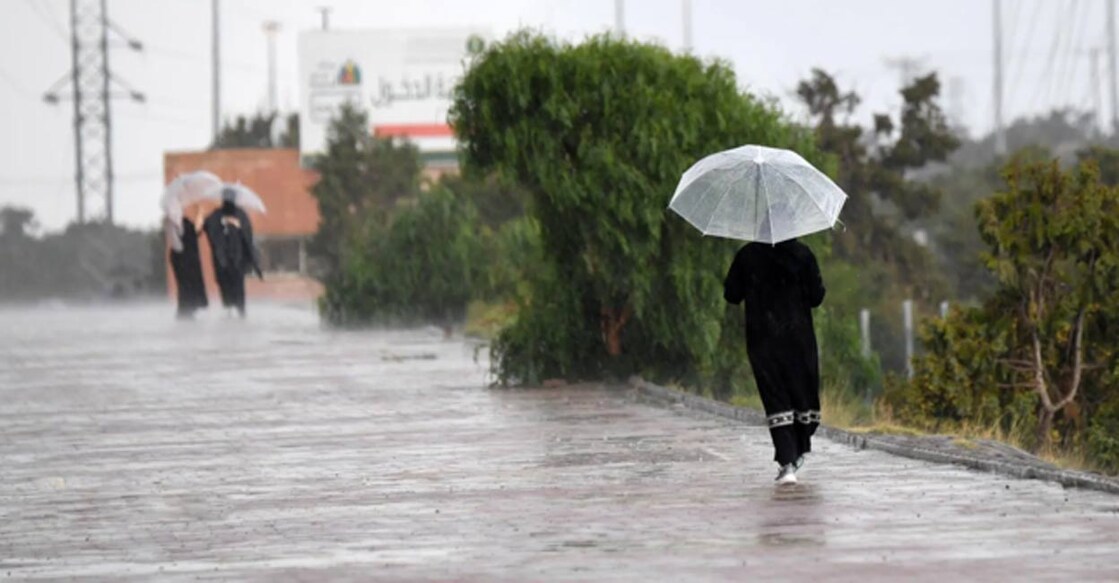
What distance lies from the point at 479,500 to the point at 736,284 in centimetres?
216

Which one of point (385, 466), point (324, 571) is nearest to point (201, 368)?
point (385, 466)

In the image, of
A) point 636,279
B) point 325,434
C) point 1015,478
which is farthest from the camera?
point 636,279

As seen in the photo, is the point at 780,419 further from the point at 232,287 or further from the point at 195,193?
the point at 232,287

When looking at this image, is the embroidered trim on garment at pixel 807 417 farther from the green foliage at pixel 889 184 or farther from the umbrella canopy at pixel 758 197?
the green foliage at pixel 889 184

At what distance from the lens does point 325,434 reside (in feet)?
64.4

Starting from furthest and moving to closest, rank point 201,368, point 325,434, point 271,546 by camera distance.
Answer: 1. point 201,368
2. point 325,434
3. point 271,546

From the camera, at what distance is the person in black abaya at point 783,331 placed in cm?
1488

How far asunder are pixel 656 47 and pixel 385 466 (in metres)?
8.78

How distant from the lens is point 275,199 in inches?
3639

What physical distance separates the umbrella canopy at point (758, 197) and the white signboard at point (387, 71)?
8281 cm

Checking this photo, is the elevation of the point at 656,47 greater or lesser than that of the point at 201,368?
greater

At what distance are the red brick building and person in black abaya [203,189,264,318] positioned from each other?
3949cm

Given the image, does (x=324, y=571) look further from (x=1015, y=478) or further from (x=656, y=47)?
(x=656, y=47)

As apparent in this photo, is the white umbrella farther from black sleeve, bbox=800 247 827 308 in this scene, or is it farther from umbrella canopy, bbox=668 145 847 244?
black sleeve, bbox=800 247 827 308
